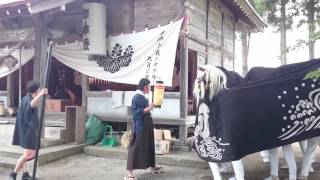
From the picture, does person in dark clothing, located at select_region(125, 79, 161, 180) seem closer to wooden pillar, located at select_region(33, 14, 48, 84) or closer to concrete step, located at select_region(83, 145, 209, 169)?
concrete step, located at select_region(83, 145, 209, 169)

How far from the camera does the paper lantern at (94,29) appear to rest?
10328 millimetres

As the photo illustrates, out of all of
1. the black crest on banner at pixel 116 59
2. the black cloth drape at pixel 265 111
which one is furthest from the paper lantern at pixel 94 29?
the black cloth drape at pixel 265 111

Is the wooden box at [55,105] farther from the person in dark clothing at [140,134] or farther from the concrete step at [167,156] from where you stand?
the person in dark clothing at [140,134]

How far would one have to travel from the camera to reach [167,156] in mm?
8930

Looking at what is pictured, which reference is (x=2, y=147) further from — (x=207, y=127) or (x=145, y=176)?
(x=207, y=127)

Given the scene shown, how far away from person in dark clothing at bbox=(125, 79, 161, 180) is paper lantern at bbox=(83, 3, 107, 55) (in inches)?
133

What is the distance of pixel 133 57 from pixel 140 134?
3244 mm

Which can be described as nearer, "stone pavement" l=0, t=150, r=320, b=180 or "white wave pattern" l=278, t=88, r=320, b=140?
"white wave pattern" l=278, t=88, r=320, b=140

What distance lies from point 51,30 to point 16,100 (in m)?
4.39

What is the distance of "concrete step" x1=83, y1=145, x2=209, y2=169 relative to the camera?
8.55 metres

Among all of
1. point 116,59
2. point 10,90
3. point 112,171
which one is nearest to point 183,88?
point 116,59

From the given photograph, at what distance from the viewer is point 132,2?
10.6 meters

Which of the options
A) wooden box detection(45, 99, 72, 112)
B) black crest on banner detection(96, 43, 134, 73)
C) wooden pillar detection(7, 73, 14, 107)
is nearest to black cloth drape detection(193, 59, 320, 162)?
black crest on banner detection(96, 43, 134, 73)

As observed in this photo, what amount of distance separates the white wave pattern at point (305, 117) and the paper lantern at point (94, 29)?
5639 millimetres
